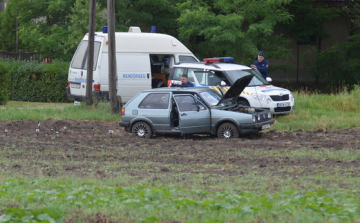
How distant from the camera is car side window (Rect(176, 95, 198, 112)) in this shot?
677 inches

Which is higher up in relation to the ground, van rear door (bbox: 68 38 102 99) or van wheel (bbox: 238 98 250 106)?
van rear door (bbox: 68 38 102 99)

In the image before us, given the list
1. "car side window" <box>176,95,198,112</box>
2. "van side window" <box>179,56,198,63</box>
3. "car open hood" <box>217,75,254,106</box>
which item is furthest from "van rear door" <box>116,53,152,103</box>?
"car side window" <box>176,95,198,112</box>

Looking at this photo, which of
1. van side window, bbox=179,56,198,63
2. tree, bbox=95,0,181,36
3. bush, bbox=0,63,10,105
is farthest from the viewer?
tree, bbox=95,0,181,36

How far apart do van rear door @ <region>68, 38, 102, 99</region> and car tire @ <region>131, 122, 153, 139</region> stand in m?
6.33

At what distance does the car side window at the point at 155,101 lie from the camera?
17.5 meters

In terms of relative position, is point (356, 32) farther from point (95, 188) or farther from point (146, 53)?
point (95, 188)

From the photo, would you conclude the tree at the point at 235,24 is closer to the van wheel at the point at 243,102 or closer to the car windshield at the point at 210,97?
the van wheel at the point at 243,102

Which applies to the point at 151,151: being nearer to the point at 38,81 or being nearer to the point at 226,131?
the point at 226,131

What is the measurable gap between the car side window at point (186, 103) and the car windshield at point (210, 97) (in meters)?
0.34

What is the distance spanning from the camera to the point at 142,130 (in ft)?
58.1

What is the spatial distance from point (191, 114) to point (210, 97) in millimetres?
913

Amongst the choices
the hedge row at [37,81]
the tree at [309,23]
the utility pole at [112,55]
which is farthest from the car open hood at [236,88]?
the tree at [309,23]

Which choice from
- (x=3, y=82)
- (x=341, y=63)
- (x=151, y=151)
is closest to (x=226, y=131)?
(x=151, y=151)

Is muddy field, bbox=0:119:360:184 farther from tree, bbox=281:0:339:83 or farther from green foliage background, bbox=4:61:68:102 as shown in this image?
tree, bbox=281:0:339:83
